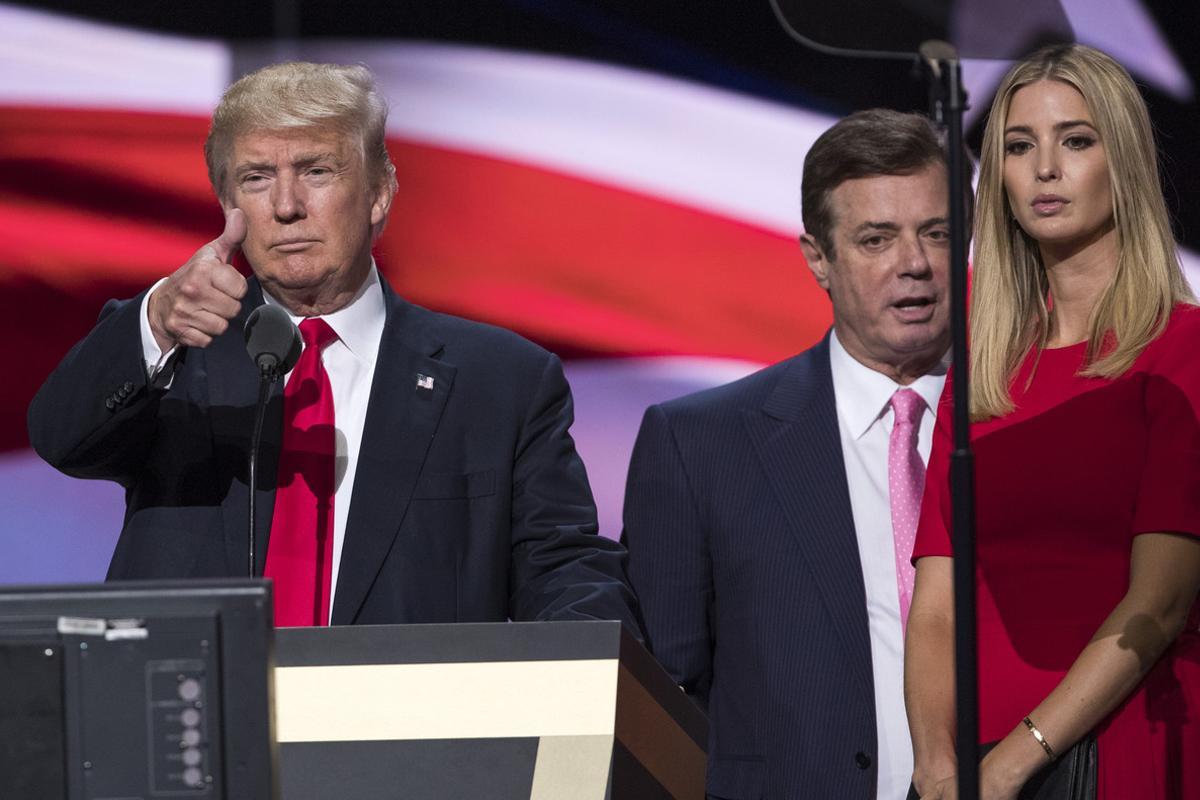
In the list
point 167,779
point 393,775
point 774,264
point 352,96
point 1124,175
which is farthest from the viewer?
point 774,264

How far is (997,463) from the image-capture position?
218cm

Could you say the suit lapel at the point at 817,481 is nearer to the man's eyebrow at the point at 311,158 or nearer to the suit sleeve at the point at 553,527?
the suit sleeve at the point at 553,527

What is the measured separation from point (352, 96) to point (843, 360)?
939mm

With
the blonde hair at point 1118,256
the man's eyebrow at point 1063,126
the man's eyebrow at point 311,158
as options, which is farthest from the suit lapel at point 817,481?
the man's eyebrow at point 311,158

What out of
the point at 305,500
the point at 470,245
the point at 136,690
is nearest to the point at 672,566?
the point at 305,500

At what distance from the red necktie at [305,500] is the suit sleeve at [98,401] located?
237 mm

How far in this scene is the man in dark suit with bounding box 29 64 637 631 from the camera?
2.32 m

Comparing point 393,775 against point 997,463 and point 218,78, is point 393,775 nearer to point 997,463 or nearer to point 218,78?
point 997,463

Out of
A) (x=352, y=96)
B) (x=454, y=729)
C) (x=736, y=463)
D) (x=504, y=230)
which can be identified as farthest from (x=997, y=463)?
(x=504, y=230)

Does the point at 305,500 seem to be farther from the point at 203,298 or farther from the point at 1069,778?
the point at 1069,778

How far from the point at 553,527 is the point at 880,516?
22.4 inches

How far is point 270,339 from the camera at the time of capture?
2096 mm

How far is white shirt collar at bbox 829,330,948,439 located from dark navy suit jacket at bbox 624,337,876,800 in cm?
3

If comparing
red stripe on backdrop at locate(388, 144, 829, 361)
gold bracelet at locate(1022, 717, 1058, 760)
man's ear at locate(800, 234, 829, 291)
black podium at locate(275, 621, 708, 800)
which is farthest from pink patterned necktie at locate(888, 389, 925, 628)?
black podium at locate(275, 621, 708, 800)
